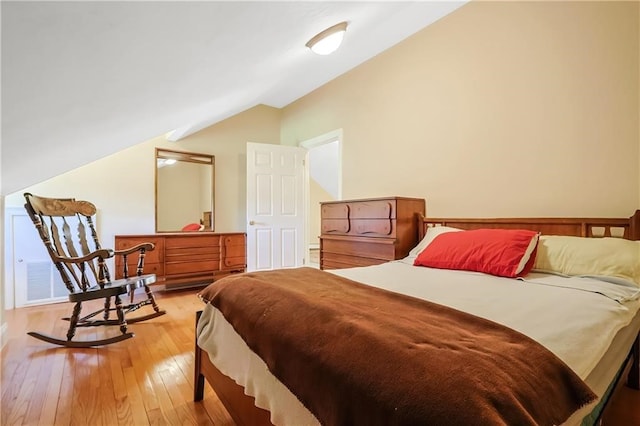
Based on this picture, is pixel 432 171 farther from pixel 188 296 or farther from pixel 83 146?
pixel 188 296

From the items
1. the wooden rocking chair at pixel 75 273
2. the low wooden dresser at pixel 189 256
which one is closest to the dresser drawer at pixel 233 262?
the low wooden dresser at pixel 189 256

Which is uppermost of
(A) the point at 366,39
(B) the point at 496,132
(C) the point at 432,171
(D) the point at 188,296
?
(A) the point at 366,39

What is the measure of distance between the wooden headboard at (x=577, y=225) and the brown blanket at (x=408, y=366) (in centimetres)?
142

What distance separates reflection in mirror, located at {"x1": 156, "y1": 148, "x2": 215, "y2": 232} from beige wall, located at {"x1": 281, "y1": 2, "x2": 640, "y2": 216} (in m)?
2.24

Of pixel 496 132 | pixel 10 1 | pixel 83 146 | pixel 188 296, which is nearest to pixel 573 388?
pixel 10 1

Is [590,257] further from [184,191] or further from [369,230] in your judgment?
[184,191]

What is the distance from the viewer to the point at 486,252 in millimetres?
1735

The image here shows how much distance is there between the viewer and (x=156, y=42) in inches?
41.9

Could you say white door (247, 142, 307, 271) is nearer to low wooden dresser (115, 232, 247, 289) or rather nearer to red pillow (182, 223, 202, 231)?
low wooden dresser (115, 232, 247, 289)

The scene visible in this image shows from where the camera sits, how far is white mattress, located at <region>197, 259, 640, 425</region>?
86 centimetres

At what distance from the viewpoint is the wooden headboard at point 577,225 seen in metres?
1.64

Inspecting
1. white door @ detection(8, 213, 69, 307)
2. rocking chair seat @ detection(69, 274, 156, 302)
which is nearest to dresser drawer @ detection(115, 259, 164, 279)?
white door @ detection(8, 213, 69, 307)

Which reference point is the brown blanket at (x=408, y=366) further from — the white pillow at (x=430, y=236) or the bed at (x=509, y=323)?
the white pillow at (x=430, y=236)

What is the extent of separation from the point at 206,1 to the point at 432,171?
7.40 ft
